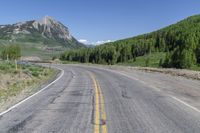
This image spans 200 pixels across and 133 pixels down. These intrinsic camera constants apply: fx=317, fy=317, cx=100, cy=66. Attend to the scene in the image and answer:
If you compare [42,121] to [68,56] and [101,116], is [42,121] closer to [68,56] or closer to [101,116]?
[101,116]

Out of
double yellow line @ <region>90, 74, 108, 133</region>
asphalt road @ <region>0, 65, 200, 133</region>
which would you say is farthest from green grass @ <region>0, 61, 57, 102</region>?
double yellow line @ <region>90, 74, 108, 133</region>

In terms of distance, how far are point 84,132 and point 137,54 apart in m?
161

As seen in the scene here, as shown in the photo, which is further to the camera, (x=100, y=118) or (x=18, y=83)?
(x=18, y=83)

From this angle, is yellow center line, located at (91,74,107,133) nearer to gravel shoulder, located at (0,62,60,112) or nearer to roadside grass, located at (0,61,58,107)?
gravel shoulder, located at (0,62,60,112)

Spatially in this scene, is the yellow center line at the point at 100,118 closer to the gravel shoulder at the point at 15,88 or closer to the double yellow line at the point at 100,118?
the double yellow line at the point at 100,118

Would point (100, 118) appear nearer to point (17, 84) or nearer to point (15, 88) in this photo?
point (15, 88)

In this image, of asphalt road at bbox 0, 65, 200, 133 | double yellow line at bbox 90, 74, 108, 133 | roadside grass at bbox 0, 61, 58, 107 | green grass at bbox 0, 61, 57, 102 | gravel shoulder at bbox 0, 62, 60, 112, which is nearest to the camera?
double yellow line at bbox 90, 74, 108, 133

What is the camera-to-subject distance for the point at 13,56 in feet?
317

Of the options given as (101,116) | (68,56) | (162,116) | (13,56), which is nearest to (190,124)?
(162,116)

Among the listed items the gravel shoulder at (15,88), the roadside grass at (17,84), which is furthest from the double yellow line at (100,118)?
the roadside grass at (17,84)

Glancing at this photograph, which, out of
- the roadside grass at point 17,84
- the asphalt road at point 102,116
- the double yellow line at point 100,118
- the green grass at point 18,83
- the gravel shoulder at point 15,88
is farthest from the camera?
the green grass at point 18,83

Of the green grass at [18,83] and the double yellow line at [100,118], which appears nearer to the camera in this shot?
the double yellow line at [100,118]

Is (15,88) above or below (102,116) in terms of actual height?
below

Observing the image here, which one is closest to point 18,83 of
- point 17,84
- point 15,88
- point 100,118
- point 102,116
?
point 17,84
